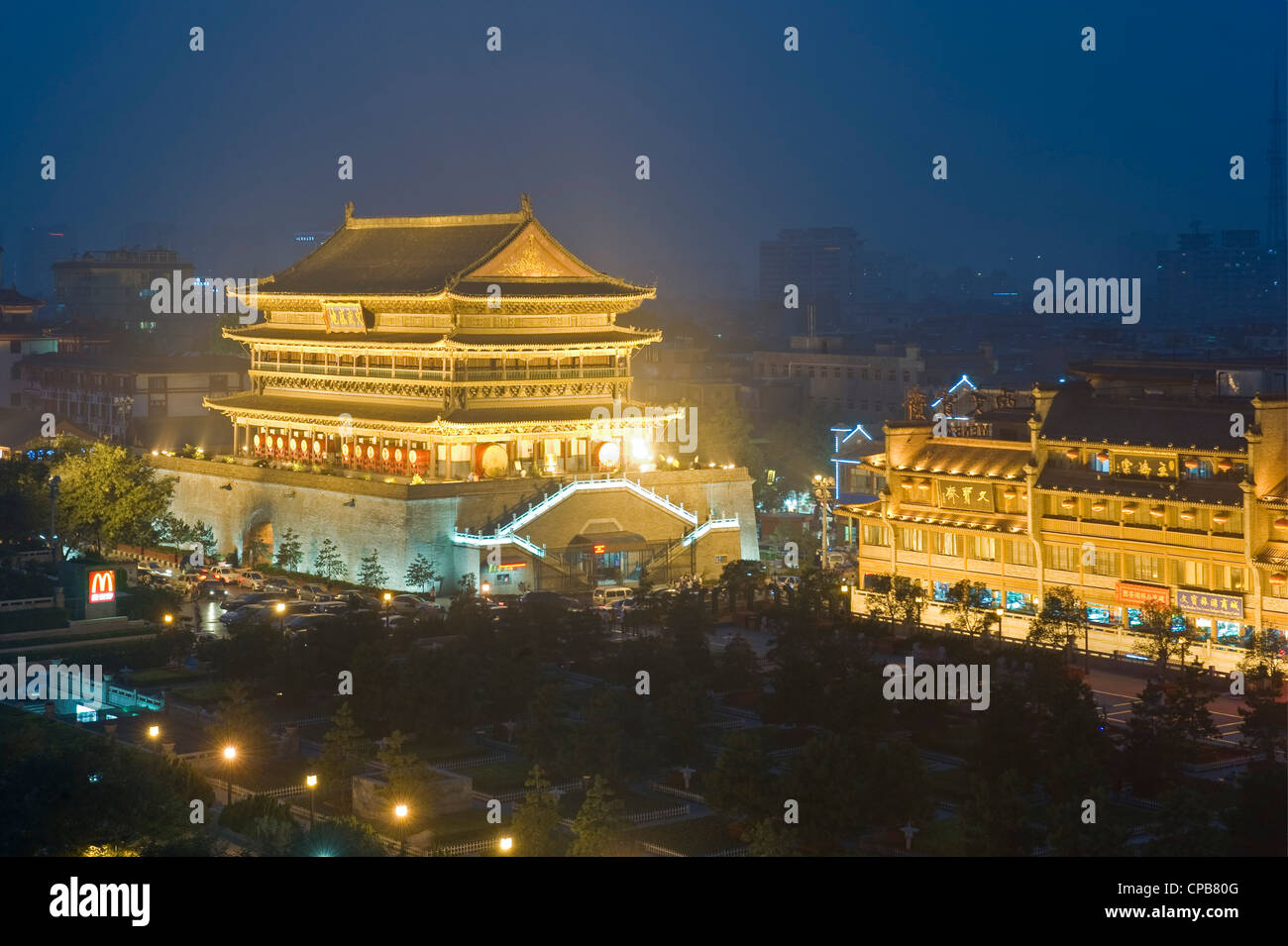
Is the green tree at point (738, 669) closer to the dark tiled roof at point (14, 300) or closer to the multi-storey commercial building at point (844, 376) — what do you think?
the multi-storey commercial building at point (844, 376)

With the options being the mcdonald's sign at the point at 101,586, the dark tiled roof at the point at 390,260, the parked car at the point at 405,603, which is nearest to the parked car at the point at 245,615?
the mcdonald's sign at the point at 101,586

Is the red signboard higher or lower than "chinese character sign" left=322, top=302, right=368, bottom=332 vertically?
lower

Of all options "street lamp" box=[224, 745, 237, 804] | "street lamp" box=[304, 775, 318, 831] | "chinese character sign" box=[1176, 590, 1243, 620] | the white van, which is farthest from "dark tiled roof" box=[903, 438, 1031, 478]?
"street lamp" box=[304, 775, 318, 831]

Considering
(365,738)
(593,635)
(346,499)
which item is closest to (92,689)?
(365,738)

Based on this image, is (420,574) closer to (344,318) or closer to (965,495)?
(344,318)

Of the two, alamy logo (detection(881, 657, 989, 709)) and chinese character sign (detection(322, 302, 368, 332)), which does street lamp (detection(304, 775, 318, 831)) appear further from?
chinese character sign (detection(322, 302, 368, 332))
